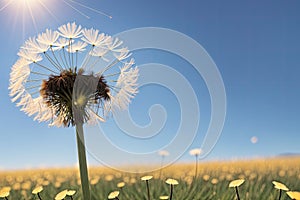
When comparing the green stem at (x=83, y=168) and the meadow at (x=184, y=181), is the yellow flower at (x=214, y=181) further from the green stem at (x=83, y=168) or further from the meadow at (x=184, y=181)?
the green stem at (x=83, y=168)

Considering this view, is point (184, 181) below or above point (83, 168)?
below

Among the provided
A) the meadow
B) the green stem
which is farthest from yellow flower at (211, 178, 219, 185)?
the green stem

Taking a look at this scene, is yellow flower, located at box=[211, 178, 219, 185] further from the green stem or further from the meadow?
the green stem

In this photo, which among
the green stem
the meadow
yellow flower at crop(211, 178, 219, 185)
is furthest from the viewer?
yellow flower at crop(211, 178, 219, 185)

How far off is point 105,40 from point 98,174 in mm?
1719

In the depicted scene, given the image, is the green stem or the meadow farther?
the meadow

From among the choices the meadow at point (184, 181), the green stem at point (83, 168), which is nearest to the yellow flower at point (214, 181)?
the meadow at point (184, 181)

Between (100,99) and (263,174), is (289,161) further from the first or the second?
(100,99)

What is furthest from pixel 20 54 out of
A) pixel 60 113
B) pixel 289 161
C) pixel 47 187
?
pixel 289 161

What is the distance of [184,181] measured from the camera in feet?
10.9

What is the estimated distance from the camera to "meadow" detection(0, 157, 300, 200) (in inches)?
116

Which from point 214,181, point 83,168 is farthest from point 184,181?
point 83,168

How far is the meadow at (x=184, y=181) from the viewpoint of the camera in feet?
9.64

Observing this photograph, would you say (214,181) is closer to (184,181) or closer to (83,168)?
(184,181)
